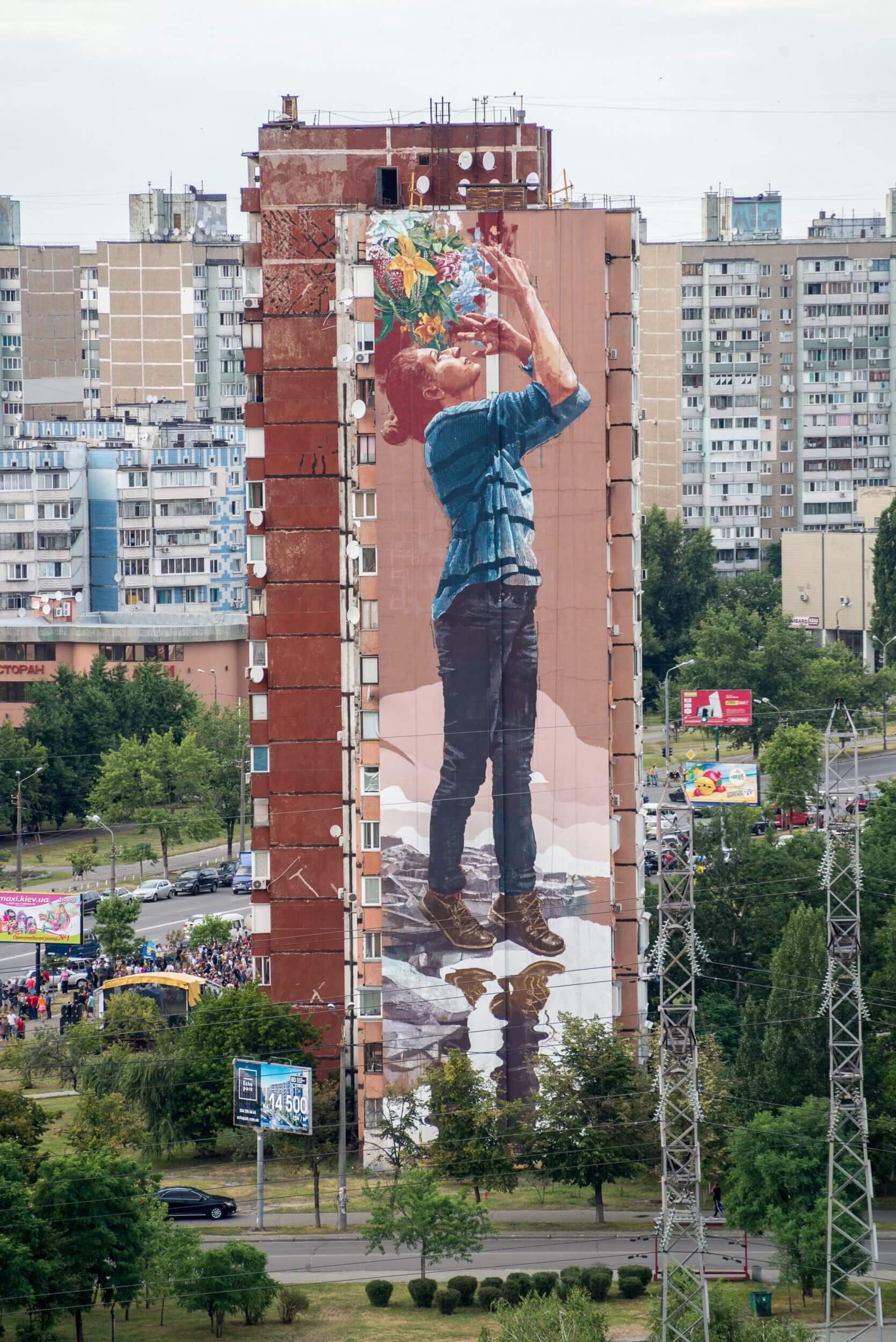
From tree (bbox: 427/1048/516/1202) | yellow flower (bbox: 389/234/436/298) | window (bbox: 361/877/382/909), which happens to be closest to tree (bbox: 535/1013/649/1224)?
tree (bbox: 427/1048/516/1202)

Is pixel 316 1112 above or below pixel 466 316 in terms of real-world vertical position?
below

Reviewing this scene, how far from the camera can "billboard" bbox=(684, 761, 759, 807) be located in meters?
105

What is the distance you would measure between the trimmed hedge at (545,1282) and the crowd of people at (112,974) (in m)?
27.2

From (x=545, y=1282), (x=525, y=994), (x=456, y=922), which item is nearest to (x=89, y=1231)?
(x=545, y=1282)

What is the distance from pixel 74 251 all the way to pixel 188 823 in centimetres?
9404

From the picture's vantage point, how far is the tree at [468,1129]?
66938 millimetres

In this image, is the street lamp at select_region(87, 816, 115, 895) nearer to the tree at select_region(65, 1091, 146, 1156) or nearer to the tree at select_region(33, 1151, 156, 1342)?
the tree at select_region(65, 1091, 146, 1156)

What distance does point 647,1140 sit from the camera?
220 feet

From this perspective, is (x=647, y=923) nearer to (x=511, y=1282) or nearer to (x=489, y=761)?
(x=489, y=761)

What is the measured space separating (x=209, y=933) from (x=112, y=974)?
4.36 m

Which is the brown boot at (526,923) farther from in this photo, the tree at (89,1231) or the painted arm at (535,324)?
the tree at (89,1231)

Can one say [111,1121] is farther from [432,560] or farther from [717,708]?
[717,708]

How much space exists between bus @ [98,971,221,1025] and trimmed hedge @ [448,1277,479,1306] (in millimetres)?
22004

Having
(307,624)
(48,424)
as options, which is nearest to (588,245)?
(307,624)
